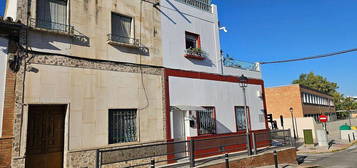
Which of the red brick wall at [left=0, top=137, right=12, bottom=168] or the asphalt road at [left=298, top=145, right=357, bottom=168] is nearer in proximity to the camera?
the red brick wall at [left=0, top=137, right=12, bottom=168]

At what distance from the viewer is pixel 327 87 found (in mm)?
54344

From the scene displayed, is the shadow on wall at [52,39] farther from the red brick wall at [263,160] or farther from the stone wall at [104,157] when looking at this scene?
the red brick wall at [263,160]

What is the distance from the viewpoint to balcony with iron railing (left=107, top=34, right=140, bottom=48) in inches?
362

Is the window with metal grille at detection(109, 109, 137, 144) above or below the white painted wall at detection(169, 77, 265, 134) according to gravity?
below

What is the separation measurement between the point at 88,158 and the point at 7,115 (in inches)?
109

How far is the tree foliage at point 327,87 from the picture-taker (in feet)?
179

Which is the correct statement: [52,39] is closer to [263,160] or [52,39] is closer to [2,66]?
[2,66]

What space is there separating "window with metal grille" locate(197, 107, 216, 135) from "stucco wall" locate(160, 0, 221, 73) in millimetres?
2210

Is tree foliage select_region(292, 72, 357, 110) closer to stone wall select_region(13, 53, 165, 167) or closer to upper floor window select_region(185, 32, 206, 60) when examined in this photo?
upper floor window select_region(185, 32, 206, 60)

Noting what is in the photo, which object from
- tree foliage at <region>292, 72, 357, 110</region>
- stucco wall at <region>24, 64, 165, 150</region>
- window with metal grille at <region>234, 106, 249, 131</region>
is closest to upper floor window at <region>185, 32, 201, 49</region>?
stucco wall at <region>24, 64, 165, 150</region>

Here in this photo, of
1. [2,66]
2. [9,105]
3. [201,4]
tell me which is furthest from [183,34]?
[9,105]

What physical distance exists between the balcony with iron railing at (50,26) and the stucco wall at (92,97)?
124 cm

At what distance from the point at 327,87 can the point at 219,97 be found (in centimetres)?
5251

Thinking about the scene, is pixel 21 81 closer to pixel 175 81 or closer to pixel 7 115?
pixel 7 115
